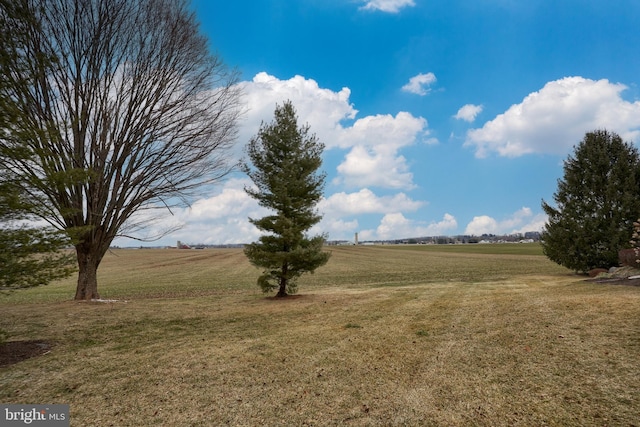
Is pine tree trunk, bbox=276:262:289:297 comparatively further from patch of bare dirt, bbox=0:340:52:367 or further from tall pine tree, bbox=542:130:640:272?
tall pine tree, bbox=542:130:640:272

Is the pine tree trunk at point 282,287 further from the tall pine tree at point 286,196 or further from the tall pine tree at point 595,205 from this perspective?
the tall pine tree at point 595,205

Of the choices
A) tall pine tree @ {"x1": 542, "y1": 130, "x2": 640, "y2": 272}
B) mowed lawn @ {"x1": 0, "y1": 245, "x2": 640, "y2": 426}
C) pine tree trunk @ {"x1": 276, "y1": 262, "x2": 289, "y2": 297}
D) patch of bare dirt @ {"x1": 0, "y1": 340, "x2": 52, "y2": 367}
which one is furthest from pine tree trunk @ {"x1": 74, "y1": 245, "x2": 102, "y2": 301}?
tall pine tree @ {"x1": 542, "y1": 130, "x2": 640, "y2": 272}

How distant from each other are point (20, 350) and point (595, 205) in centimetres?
2668

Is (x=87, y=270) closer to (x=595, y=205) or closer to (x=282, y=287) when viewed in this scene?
(x=282, y=287)

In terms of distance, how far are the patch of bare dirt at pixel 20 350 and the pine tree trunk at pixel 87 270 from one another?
6.61 meters

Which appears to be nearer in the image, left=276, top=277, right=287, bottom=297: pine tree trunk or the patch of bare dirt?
the patch of bare dirt

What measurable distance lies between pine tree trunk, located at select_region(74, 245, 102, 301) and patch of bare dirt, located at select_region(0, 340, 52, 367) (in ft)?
21.7

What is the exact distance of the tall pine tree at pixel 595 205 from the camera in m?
19.6

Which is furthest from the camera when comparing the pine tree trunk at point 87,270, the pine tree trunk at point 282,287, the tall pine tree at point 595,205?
the tall pine tree at point 595,205

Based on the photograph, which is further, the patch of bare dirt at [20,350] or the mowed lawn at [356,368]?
the patch of bare dirt at [20,350]

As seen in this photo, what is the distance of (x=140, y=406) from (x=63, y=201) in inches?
457

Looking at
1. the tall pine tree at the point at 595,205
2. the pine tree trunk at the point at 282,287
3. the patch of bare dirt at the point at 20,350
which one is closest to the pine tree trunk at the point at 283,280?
the pine tree trunk at the point at 282,287

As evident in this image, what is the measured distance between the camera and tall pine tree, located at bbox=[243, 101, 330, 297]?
579 inches

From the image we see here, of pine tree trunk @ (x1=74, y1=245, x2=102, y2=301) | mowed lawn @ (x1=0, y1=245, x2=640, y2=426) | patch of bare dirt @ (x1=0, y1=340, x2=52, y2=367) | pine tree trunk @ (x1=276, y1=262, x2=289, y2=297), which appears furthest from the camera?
pine tree trunk @ (x1=276, y1=262, x2=289, y2=297)
